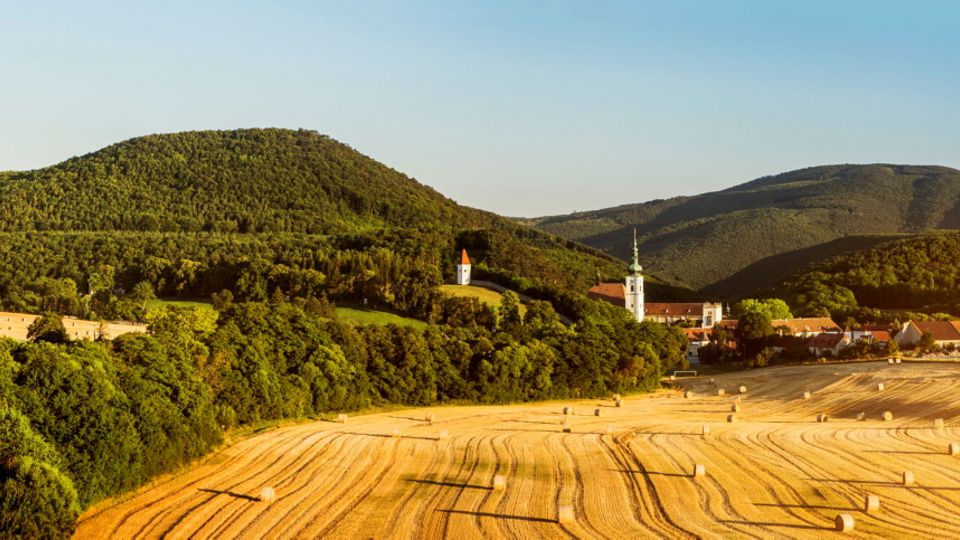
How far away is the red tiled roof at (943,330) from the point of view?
111m

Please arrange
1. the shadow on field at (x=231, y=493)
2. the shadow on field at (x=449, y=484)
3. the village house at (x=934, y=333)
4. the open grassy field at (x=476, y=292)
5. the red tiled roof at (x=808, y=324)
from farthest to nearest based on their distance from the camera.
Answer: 1. the red tiled roof at (x=808, y=324)
2. the open grassy field at (x=476, y=292)
3. the village house at (x=934, y=333)
4. the shadow on field at (x=449, y=484)
5. the shadow on field at (x=231, y=493)

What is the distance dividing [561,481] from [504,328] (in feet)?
161

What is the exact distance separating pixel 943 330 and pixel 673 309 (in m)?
50.2

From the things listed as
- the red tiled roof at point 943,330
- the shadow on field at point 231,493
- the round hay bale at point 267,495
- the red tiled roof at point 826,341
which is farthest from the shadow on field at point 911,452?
the red tiled roof at point 943,330

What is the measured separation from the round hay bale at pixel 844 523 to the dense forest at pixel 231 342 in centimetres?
2139

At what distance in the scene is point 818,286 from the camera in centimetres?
16862

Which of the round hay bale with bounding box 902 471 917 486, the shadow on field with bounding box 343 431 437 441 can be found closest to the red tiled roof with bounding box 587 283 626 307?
the shadow on field with bounding box 343 431 437 441

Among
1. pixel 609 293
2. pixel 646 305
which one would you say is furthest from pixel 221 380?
pixel 646 305

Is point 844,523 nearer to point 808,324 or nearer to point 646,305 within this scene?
point 808,324

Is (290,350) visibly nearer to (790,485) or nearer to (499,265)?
(790,485)

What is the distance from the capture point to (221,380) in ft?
167

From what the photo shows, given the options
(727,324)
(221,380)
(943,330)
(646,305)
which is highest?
(646,305)

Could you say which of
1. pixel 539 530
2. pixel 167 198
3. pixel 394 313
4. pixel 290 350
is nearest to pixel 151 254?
pixel 394 313

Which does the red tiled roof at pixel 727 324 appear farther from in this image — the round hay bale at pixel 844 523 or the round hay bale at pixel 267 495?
the round hay bale at pixel 267 495
